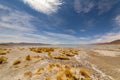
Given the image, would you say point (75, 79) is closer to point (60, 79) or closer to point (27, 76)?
point (60, 79)

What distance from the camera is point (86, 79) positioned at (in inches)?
522

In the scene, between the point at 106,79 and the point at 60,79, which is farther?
the point at 106,79

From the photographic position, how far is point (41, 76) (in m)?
13.6

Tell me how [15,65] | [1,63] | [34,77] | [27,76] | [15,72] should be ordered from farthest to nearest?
[1,63] < [15,65] < [15,72] < [27,76] < [34,77]

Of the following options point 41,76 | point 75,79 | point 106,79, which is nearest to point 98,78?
point 106,79

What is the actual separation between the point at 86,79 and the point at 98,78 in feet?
6.08

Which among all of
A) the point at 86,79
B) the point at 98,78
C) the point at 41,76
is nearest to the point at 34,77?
the point at 41,76

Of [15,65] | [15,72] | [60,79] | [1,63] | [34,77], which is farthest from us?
[1,63]

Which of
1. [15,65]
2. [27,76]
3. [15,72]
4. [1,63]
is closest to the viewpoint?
[27,76]

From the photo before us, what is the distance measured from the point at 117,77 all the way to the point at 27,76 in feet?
31.3

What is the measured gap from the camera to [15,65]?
770 inches

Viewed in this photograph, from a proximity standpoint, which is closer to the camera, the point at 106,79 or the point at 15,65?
the point at 106,79

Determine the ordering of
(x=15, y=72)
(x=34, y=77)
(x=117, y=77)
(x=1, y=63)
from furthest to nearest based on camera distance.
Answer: (x=1, y=63)
(x=15, y=72)
(x=117, y=77)
(x=34, y=77)

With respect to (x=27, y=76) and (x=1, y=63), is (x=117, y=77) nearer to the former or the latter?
(x=27, y=76)
